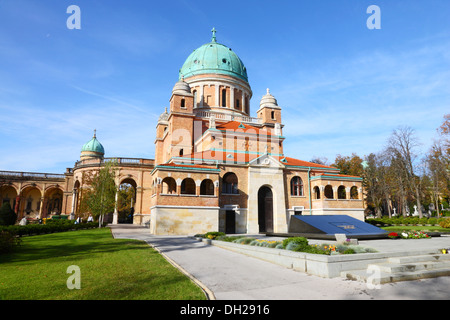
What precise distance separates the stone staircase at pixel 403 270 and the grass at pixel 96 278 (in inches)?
180

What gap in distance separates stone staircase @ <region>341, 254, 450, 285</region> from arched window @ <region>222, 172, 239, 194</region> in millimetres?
20901

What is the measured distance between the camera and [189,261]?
37.0 feet

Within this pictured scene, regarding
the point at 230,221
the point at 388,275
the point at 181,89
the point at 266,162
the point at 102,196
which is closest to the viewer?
the point at 388,275

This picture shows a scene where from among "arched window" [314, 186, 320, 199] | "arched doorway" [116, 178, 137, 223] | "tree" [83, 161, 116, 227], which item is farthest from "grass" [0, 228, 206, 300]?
"arched doorway" [116, 178, 137, 223]

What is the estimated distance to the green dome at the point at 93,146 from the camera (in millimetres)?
59562

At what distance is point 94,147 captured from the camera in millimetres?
59781

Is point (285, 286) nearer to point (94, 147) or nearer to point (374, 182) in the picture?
point (374, 182)

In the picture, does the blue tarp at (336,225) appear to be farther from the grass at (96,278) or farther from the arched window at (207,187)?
the grass at (96,278)

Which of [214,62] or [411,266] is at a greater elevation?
[214,62]

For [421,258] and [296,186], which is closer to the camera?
[421,258]

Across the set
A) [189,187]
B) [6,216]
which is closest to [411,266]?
[189,187]

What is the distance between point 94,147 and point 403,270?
61.5 meters
